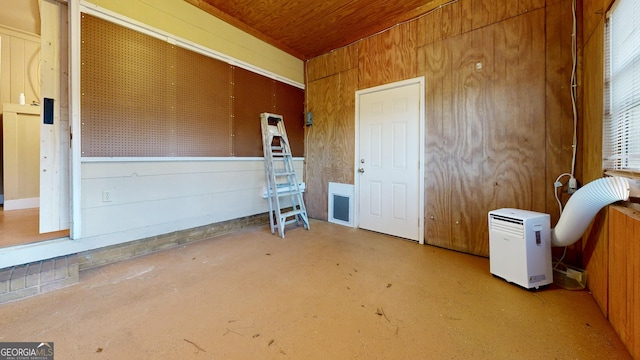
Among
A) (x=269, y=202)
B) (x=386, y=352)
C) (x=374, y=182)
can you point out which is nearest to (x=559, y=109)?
(x=374, y=182)

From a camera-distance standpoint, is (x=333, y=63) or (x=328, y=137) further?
(x=328, y=137)

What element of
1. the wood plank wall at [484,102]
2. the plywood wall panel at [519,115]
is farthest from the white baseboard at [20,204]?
the plywood wall panel at [519,115]

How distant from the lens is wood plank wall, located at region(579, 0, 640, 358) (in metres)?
1.29

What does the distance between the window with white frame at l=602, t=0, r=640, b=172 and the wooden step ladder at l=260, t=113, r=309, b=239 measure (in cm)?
312

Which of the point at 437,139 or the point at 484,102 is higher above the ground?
the point at 484,102

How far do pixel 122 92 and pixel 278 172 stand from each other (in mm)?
2106

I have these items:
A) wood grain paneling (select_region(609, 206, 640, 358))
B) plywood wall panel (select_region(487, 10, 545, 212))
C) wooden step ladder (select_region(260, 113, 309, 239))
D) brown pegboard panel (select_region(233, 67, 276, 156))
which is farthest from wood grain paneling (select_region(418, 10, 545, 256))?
brown pegboard panel (select_region(233, 67, 276, 156))

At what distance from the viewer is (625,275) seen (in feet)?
4.50

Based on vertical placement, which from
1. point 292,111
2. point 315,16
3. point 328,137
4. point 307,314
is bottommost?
point 307,314

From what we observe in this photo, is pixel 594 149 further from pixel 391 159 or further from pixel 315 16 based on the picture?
pixel 315 16

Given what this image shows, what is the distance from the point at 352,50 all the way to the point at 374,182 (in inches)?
80.6

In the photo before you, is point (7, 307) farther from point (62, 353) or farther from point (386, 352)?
point (386, 352)

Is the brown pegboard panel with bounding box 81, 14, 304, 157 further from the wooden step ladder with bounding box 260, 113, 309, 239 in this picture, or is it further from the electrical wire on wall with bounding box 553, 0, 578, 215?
the electrical wire on wall with bounding box 553, 0, 578, 215

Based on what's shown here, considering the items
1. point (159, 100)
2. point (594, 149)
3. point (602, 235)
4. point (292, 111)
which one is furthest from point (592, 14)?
point (159, 100)
